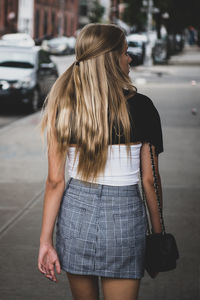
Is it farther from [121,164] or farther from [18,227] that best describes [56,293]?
[121,164]

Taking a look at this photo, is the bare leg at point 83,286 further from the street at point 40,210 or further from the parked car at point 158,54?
the parked car at point 158,54

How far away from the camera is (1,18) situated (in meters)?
58.3

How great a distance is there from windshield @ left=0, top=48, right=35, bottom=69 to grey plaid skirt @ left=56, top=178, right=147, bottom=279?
14.4 m

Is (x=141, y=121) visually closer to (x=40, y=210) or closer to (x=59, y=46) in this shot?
(x=40, y=210)

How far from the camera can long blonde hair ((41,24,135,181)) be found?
2.48 metres

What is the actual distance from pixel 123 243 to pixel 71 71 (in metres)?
0.73

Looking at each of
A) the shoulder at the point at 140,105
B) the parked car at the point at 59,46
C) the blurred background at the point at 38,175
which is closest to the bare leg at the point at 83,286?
the shoulder at the point at 140,105

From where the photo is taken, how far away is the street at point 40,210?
14.7 feet

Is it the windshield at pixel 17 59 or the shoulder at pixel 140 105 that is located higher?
the shoulder at pixel 140 105

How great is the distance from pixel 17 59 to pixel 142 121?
14.6 metres

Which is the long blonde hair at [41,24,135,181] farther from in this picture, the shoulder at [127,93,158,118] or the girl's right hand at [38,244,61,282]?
the girl's right hand at [38,244,61,282]

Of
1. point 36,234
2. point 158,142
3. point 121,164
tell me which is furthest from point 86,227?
→ point 36,234

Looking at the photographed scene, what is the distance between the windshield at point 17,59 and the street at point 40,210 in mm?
2576

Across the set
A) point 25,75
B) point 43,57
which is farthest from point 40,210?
point 43,57
